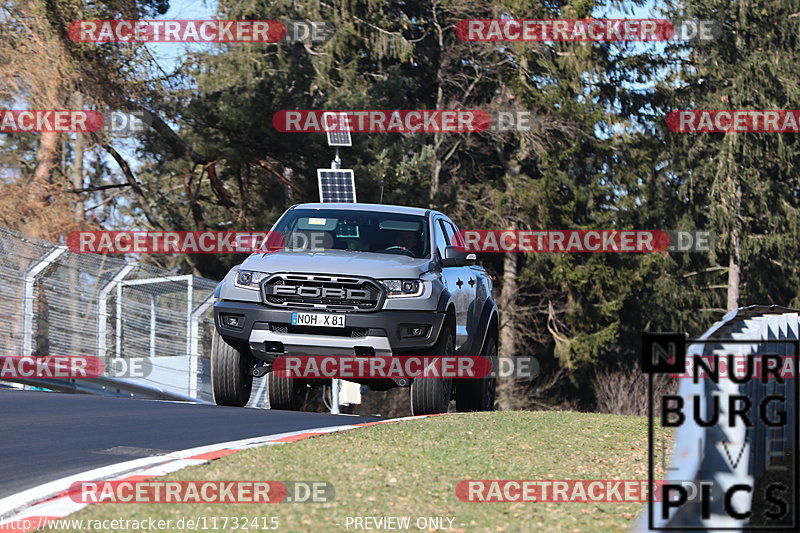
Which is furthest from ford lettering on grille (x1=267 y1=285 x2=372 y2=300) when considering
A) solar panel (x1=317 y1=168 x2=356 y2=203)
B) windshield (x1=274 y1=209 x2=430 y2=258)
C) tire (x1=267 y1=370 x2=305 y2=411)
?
solar panel (x1=317 y1=168 x2=356 y2=203)

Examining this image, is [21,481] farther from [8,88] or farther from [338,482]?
[8,88]

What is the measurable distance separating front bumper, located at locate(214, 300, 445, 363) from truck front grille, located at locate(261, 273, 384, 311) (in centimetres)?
12

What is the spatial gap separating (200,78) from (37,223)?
1172cm

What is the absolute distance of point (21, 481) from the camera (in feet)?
27.9

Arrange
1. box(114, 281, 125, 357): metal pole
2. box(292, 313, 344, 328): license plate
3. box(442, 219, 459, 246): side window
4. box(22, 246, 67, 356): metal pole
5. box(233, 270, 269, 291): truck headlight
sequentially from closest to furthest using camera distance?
box(292, 313, 344, 328): license plate → box(233, 270, 269, 291): truck headlight → box(442, 219, 459, 246): side window → box(22, 246, 67, 356): metal pole → box(114, 281, 125, 357): metal pole

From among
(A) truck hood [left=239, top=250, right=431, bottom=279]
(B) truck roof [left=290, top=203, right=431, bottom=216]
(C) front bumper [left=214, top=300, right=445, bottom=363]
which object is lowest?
(C) front bumper [left=214, top=300, right=445, bottom=363]

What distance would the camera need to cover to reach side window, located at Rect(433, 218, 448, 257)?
14.1m

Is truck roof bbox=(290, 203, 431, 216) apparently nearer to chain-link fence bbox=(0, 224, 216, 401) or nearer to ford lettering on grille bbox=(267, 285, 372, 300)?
ford lettering on grille bbox=(267, 285, 372, 300)

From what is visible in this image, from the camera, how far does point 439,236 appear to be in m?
14.4

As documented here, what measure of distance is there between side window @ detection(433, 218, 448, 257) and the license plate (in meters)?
1.73

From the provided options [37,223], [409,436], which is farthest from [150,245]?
[409,436]

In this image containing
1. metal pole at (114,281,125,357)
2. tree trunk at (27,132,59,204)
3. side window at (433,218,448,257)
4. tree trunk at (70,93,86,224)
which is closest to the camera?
side window at (433,218,448,257)

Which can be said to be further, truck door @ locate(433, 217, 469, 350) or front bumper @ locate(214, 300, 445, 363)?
truck door @ locate(433, 217, 469, 350)

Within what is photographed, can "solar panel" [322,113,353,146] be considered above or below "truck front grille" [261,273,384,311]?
above
